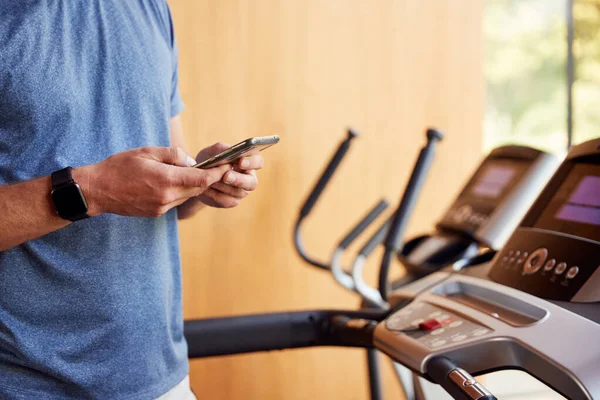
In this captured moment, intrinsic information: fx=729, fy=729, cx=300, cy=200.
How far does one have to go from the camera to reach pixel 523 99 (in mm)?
7453

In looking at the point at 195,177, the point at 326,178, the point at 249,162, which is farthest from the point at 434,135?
the point at 195,177

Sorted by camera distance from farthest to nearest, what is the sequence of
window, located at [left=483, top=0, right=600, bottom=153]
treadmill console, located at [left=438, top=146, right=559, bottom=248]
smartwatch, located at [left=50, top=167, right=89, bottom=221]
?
window, located at [left=483, top=0, right=600, bottom=153] → treadmill console, located at [left=438, top=146, right=559, bottom=248] → smartwatch, located at [left=50, top=167, right=89, bottom=221]

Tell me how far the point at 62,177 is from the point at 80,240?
6.3 inches

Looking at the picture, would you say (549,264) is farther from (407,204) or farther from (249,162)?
(407,204)

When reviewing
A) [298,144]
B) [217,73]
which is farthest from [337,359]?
[217,73]

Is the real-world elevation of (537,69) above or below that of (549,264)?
below

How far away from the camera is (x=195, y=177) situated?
1059 mm

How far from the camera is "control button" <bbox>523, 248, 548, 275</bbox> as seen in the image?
1.22 meters

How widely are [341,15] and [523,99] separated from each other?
16.5 ft

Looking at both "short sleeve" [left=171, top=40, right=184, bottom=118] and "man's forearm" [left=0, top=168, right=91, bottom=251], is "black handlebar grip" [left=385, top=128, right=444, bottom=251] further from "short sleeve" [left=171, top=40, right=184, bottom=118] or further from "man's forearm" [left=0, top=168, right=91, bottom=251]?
"man's forearm" [left=0, top=168, right=91, bottom=251]

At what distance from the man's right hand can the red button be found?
16.6 inches

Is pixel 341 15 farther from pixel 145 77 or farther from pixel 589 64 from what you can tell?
pixel 589 64

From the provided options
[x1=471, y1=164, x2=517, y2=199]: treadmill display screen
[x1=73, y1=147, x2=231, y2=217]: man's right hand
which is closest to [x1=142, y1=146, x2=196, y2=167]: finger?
[x1=73, y1=147, x2=231, y2=217]: man's right hand

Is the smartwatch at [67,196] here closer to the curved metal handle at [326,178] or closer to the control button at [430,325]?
the control button at [430,325]
